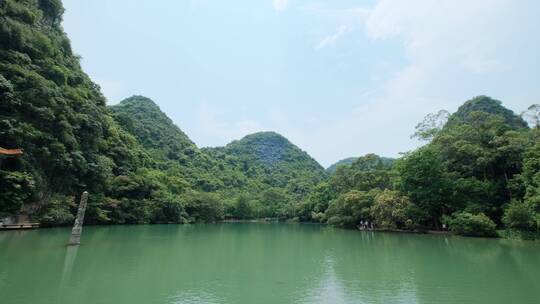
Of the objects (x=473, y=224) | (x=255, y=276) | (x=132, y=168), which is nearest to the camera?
(x=255, y=276)

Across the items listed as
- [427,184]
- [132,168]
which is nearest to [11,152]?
[132,168]

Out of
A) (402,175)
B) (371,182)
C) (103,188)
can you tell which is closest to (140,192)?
(103,188)

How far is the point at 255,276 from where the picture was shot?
33.6 feet

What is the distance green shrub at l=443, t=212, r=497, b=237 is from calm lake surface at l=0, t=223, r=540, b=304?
778 centimetres

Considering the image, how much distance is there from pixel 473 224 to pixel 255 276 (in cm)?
1921

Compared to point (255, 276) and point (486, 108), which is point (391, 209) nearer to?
point (255, 276)

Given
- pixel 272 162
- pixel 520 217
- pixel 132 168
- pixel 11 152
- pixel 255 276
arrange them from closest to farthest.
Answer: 1. pixel 255 276
2. pixel 11 152
3. pixel 520 217
4. pixel 132 168
5. pixel 272 162

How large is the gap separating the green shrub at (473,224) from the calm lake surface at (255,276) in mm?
7780

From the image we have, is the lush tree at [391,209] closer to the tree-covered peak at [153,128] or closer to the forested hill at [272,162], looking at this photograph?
the forested hill at [272,162]

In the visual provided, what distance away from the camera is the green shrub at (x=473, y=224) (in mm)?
23016

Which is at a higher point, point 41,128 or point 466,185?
point 41,128

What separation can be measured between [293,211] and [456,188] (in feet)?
117

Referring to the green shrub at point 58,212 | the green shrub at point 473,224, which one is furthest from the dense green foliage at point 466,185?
the green shrub at point 58,212

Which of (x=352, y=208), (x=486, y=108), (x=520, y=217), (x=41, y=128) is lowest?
(x=520, y=217)
